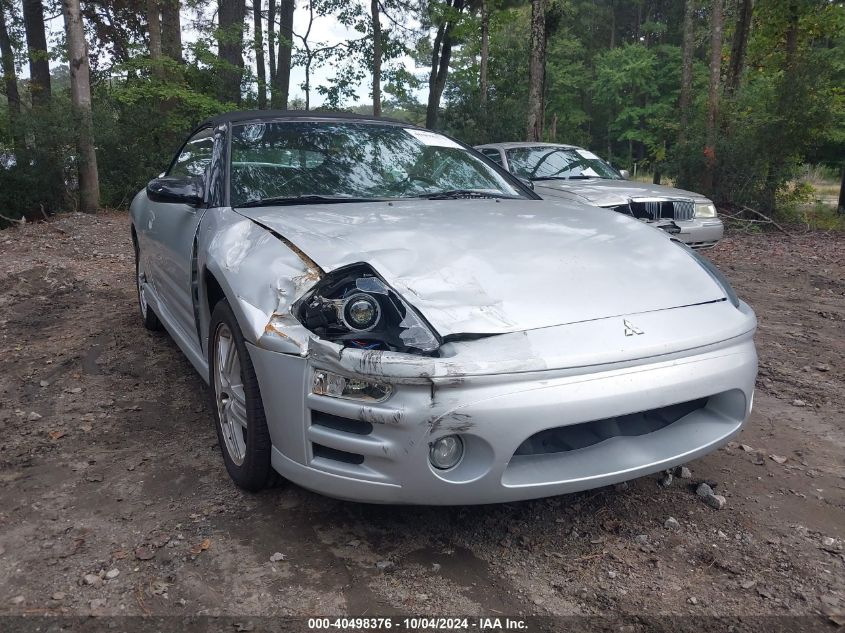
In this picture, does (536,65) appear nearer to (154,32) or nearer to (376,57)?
(154,32)

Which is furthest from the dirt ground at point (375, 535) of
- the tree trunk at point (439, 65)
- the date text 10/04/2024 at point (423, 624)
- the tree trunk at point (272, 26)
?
the tree trunk at point (272, 26)

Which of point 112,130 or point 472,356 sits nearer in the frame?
point 472,356

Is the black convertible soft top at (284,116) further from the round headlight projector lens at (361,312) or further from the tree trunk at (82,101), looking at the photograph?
the tree trunk at (82,101)

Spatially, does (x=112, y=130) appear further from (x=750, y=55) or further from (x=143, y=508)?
(x=750, y=55)

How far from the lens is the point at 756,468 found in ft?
9.35

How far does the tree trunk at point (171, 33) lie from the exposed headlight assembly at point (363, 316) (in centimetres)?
1509

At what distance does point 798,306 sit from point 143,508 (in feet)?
18.2

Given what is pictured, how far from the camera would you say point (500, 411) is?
1904 millimetres

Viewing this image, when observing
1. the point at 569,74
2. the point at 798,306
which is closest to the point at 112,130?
the point at 798,306

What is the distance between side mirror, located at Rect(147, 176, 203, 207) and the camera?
3.10 metres

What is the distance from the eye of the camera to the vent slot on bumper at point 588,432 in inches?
83.2

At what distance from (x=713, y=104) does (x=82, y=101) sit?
454 inches

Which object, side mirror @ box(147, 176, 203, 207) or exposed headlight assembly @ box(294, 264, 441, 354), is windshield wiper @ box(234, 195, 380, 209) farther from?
exposed headlight assembly @ box(294, 264, 441, 354)

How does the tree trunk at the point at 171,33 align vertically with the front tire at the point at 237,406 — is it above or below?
above
